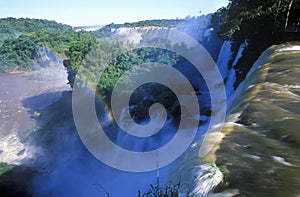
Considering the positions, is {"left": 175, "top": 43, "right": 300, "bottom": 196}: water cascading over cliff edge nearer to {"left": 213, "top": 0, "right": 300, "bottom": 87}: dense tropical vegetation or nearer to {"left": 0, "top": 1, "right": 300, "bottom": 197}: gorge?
{"left": 0, "top": 1, "right": 300, "bottom": 197}: gorge

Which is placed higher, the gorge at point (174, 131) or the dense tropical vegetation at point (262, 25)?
the dense tropical vegetation at point (262, 25)

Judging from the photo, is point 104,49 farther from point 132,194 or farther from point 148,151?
point 132,194

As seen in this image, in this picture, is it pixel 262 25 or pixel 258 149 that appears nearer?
pixel 258 149

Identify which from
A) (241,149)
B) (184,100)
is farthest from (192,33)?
(241,149)

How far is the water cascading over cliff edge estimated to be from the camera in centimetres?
376

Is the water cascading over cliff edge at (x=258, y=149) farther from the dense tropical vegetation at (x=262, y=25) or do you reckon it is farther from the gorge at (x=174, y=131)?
the dense tropical vegetation at (x=262, y=25)

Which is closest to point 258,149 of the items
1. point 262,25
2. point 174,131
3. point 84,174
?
point 174,131

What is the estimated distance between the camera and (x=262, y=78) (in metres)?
7.41

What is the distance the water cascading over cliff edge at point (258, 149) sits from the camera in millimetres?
3764

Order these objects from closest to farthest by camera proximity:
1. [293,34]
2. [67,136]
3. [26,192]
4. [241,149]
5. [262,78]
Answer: [241,149], [262,78], [293,34], [26,192], [67,136]

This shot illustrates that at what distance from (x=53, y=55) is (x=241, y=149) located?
54865mm

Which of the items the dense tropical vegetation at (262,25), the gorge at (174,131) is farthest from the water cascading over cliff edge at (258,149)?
the dense tropical vegetation at (262,25)

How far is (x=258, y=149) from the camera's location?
4590 millimetres

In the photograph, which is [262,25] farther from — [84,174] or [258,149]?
[84,174]
